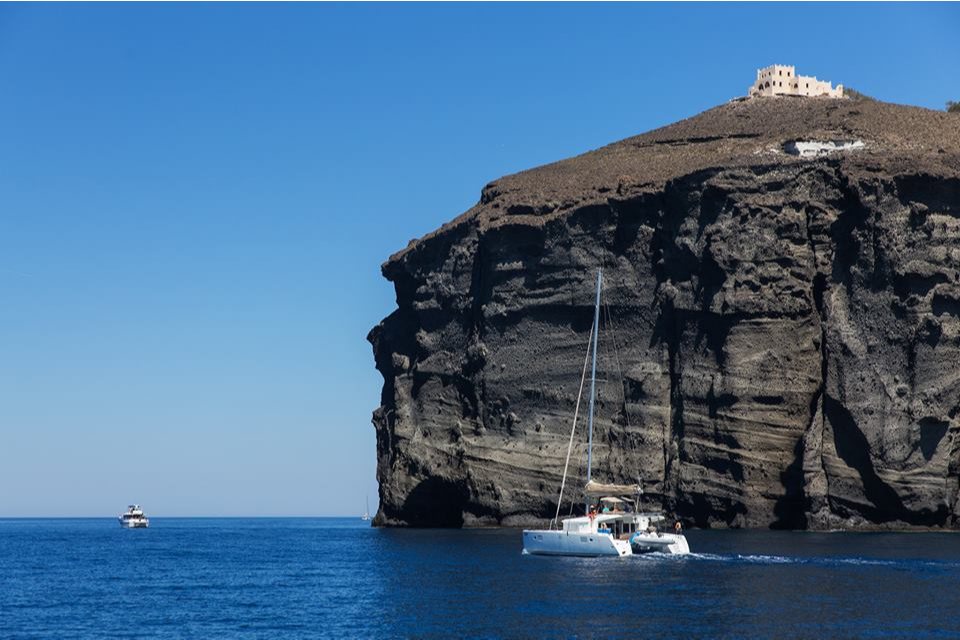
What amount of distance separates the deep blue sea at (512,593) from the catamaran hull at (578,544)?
135 centimetres

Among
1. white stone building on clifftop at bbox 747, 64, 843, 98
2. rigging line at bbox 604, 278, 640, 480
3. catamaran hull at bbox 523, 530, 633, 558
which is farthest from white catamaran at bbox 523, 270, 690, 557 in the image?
white stone building on clifftop at bbox 747, 64, 843, 98

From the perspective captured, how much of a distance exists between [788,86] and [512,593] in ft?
297

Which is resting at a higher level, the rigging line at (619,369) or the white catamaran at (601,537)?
the rigging line at (619,369)

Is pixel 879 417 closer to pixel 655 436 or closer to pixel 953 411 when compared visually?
pixel 953 411

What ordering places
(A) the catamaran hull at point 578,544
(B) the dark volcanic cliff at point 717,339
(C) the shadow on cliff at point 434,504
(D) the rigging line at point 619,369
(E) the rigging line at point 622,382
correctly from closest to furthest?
(A) the catamaran hull at point 578,544
(B) the dark volcanic cliff at point 717,339
(E) the rigging line at point 622,382
(D) the rigging line at point 619,369
(C) the shadow on cliff at point 434,504

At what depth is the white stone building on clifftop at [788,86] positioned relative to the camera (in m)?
132

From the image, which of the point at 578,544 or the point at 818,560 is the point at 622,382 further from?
the point at 818,560

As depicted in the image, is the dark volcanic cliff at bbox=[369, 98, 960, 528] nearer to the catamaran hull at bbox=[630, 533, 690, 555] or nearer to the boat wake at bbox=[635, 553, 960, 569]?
the catamaran hull at bbox=[630, 533, 690, 555]

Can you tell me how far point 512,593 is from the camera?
54.3 metres

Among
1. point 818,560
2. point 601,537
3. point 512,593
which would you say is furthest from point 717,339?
point 512,593

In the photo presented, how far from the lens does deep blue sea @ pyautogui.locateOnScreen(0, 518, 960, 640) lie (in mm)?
45094

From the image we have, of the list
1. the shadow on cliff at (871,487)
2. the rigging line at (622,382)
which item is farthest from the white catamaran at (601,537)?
the rigging line at (622,382)

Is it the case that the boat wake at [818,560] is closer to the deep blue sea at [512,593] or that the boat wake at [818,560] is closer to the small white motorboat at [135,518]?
the deep blue sea at [512,593]

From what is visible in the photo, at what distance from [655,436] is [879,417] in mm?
15074
